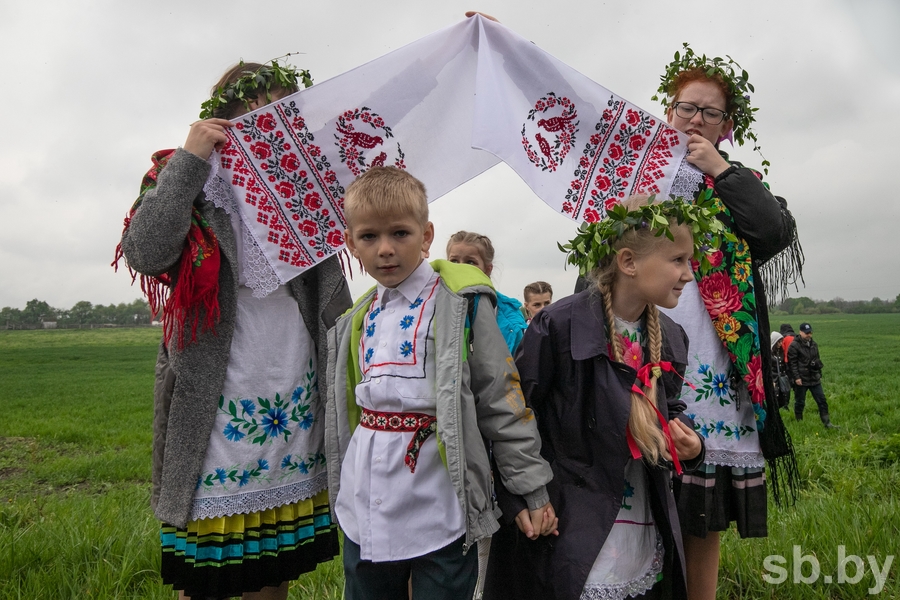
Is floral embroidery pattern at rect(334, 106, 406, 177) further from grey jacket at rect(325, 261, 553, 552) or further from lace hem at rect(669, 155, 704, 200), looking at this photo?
lace hem at rect(669, 155, 704, 200)

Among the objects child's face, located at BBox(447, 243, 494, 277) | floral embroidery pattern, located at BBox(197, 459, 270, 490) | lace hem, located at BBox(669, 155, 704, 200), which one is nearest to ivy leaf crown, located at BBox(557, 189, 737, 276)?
lace hem, located at BBox(669, 155, 704, 200)

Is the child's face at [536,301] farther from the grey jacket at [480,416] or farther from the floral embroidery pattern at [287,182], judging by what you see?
the grey jacket at [480,416]

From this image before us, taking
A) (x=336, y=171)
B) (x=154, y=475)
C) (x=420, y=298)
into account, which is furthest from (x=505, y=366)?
(x=154, y=475)

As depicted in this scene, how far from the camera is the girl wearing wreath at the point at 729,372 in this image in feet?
7.30

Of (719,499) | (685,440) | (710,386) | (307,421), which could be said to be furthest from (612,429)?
(307,421)

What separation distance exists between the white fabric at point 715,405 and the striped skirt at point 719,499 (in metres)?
0.05

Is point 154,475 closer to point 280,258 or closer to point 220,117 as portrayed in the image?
point 280,258

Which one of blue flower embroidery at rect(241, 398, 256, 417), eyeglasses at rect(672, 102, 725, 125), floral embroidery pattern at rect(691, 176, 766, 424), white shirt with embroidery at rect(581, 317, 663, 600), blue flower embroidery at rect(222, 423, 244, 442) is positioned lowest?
white shirt with embroidery at rect(581, 317, 663, 600)

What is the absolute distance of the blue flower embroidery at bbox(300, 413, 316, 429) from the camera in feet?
7.14

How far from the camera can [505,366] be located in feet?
6.19

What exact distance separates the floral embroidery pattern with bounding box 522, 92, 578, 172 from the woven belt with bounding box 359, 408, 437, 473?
4.01 ft

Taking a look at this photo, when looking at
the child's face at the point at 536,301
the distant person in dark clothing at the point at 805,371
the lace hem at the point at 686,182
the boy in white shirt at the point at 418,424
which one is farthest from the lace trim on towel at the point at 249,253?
the distant person in dark clothing at the point at 805,371

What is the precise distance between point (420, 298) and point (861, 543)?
308 centimetres

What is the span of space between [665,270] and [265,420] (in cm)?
147
